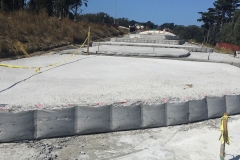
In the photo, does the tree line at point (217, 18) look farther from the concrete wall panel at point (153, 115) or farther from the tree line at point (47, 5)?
the concrete wall panel at point (153, 115)

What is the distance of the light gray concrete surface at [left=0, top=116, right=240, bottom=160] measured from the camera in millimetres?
3812

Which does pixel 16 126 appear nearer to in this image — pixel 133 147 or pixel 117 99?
pixel 133 147

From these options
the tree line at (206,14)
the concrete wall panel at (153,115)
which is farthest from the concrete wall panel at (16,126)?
the tree line at (206,14)

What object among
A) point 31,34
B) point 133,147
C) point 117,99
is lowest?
point 133,147

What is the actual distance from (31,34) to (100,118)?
898 centimetres

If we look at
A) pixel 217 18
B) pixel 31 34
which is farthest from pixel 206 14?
pixel 31 34

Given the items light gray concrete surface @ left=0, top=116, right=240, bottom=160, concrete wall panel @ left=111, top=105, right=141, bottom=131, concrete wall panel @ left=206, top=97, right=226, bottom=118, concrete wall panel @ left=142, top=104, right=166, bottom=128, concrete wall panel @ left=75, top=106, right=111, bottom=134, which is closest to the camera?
light gray concrete surface @ left=0, top=116, right=240, bottom=160

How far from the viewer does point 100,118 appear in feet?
14.9

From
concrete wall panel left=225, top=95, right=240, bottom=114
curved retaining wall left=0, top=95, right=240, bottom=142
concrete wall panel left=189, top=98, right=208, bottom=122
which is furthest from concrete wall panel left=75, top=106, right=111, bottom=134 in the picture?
concrete wall panel left=225, top=95, right=240, bottom=114

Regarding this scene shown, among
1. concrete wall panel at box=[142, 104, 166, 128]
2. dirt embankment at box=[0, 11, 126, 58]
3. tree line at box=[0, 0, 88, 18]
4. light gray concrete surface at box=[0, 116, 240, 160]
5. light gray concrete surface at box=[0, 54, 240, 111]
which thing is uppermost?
tree line at box=[0, 0, 88, 18]

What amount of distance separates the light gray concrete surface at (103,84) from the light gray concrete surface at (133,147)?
593 mm

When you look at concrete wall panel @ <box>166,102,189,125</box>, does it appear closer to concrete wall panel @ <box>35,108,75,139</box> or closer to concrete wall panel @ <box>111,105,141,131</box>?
concrete wall panel @ <box>111,105,141,131</box>

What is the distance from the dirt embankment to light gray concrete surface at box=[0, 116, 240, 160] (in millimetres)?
6238

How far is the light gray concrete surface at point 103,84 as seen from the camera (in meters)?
4.96
